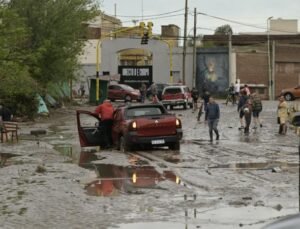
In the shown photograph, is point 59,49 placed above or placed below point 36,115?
above

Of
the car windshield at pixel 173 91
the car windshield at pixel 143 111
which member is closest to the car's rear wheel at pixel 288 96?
the car windshield at pixel 173 91

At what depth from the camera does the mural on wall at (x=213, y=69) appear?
232ft

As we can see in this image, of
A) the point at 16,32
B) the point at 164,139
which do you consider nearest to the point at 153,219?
the point at 164,139

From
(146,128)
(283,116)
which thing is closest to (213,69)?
(283,116)

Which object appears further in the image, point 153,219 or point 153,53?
point 153,53

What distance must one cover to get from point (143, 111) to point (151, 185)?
7842mm

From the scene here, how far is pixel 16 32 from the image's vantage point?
29969mm

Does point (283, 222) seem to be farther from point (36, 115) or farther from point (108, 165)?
point (36, 115)

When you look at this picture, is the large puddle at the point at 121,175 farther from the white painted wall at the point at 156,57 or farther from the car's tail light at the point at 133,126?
the white painted wall at the point at 156,57

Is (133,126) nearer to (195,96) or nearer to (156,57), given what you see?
(195,96)

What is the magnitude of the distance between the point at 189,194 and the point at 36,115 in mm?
29849

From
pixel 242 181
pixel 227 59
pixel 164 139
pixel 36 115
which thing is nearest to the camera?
pixel 242 181

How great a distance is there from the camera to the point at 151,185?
1345 centimetres

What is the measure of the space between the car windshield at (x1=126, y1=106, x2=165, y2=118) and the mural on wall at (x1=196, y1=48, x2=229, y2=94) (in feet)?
162
